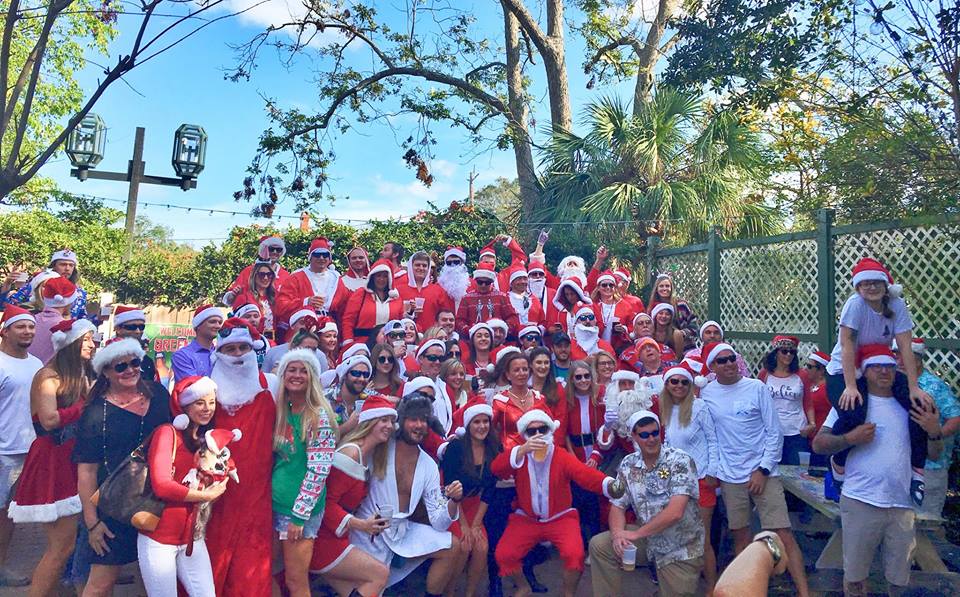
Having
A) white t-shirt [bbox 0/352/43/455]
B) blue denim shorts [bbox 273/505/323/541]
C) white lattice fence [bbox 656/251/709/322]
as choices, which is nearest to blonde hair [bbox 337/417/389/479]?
blue denim shorts [bbox 273/505/323/541]

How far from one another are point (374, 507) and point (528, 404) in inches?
58.1

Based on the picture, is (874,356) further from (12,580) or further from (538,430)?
(12,580)

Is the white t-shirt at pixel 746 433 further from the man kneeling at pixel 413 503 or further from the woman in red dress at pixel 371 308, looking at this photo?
the woman in red dress at pixel 371 308

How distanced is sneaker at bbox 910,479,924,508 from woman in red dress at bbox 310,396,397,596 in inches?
128

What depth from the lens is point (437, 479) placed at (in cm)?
477

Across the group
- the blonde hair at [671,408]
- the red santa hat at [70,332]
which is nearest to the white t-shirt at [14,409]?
the red santa hat at [70,332]

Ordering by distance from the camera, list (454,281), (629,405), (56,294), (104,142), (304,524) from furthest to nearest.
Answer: (104,142) < (454,281) < (56,294) < (629,405) < (304,524)

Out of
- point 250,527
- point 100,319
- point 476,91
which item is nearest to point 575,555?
point 250,527

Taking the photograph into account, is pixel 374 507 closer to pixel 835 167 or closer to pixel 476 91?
pixel 835 167

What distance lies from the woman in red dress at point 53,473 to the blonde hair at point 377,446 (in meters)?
1.57

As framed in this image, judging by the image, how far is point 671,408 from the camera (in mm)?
5312

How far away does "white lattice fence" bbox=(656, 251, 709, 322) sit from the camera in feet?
33.7

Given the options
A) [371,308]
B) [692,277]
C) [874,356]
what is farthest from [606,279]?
[874,356]

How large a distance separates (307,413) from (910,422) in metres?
3.73
